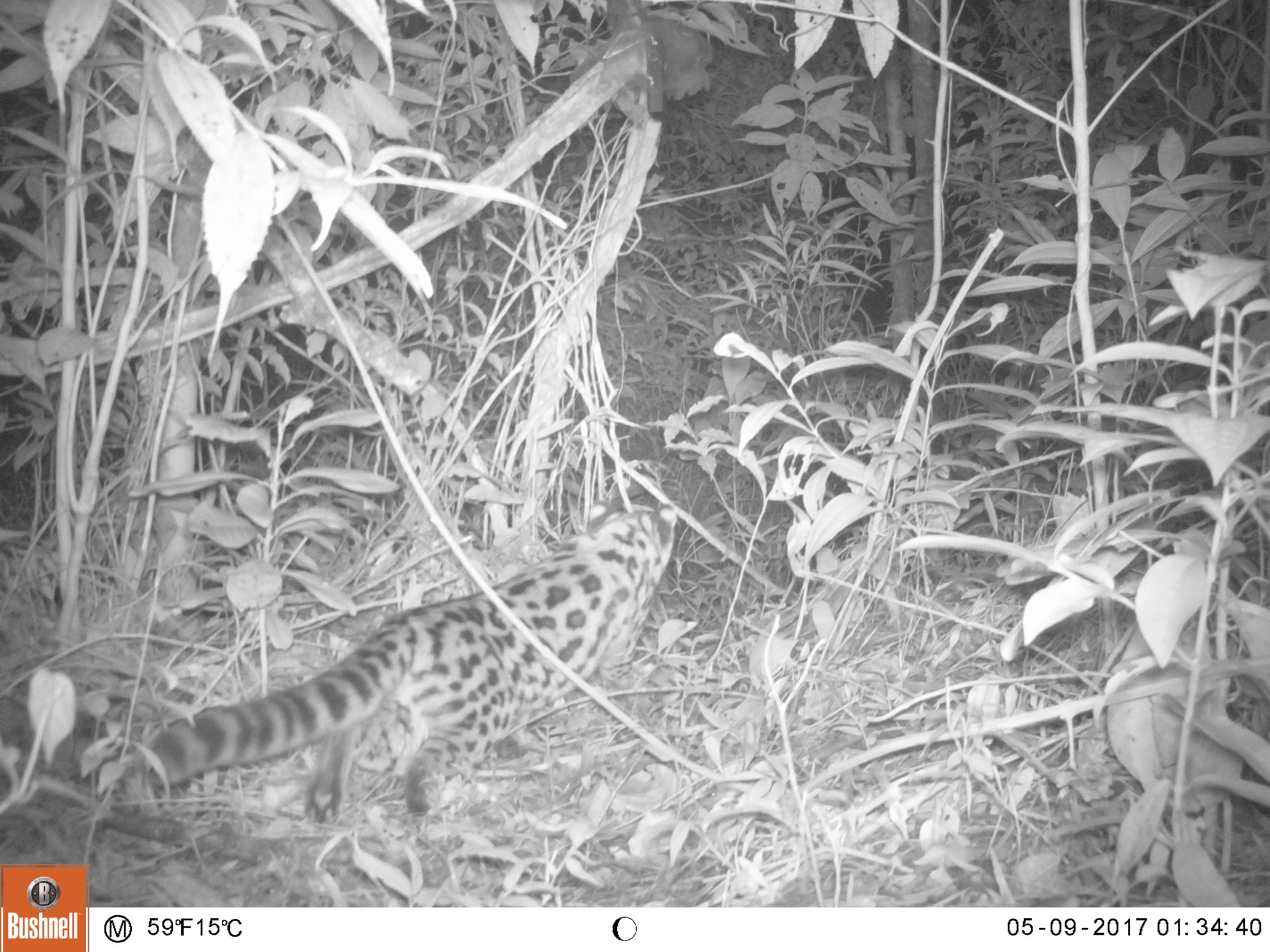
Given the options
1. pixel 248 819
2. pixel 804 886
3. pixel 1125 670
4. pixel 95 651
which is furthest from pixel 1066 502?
pixel 95 651

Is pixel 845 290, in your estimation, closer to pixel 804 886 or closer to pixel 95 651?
pixel 804 886

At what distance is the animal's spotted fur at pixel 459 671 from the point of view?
1.95 metres

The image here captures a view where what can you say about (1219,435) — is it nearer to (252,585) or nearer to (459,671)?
(459,671)

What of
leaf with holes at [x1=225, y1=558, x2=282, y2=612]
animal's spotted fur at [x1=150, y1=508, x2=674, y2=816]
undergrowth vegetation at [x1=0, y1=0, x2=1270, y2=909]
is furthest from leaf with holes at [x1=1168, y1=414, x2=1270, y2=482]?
leaf with holes at [x1=225, y1=558, x2=282, y2=612]

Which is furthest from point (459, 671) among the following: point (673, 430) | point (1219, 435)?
point (1219, 435)

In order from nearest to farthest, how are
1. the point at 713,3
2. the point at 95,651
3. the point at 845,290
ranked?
the point at 95,651
the point at 713,3
the point at 845,290

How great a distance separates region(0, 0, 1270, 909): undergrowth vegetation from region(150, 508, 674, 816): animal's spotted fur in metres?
0.09

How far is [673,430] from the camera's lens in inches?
115

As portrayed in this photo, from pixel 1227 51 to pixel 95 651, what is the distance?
2.85m

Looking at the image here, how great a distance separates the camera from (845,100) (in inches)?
122
